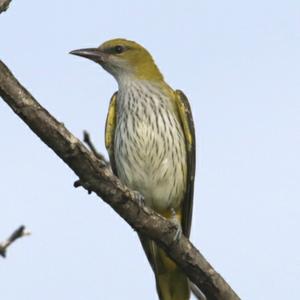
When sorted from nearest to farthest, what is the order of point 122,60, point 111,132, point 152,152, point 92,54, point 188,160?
point 152,152 < point 188,160 < point 111,132 < point 92,54 < point 122,60

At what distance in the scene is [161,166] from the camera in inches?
307

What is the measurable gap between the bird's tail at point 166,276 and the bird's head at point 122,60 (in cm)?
193

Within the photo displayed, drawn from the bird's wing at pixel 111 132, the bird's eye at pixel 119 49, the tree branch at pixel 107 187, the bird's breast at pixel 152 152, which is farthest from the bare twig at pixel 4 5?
the bird's eye at pixel 119 49

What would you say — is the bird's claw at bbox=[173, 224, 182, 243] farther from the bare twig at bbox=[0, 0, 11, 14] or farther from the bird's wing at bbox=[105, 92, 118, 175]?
the bare twig at bbox=[0, 0, 11, 14]

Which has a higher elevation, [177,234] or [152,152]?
[152,152]

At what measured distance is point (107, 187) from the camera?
5.64m

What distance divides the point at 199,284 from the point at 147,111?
2.25 metres

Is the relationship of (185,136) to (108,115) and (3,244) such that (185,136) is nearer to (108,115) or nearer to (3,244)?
(108,115)

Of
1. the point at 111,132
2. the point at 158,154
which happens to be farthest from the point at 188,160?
the point at 111,132

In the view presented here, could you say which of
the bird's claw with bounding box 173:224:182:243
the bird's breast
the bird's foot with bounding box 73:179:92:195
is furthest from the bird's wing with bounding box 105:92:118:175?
the bird's foot with bounding box 73:179:92:195

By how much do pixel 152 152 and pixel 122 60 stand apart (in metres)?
1.53

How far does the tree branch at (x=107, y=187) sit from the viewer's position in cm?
508

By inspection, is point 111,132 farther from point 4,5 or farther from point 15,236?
point 15,236

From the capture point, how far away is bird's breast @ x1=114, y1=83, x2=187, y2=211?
7723mm
